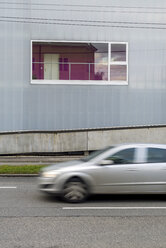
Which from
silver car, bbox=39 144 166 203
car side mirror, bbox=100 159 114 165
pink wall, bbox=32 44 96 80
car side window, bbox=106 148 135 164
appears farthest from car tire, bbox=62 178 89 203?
pink wall, bbox=32 44 96 80

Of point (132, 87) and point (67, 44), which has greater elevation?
point (67, 44)

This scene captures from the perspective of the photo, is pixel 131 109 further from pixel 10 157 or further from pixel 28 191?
pixel 28 191

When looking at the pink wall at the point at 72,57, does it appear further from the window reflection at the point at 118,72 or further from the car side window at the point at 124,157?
the car side window at the point at 124,157

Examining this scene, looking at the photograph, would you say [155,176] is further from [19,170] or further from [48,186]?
[19,170]

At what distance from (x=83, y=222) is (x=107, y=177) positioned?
1.85 meters

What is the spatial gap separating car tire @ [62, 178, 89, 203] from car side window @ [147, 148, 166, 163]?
1668mm

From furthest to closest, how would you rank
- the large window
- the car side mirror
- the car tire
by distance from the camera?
the large window < the car side mirror < the car tire

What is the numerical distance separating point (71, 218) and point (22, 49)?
12.7 meters

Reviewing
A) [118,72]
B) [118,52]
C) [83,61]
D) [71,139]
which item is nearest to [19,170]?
[71,139]

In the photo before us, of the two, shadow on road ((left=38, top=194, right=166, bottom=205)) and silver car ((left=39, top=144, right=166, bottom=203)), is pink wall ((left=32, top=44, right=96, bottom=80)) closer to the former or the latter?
shadow on road ((left=38, top=194, right=166, bottom=205))

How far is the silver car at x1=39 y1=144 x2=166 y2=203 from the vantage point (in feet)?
26.5

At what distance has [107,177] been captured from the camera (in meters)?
8.10

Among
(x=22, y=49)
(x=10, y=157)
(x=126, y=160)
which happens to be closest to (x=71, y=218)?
(x=126, y=160)

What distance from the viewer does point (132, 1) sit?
711 inches
